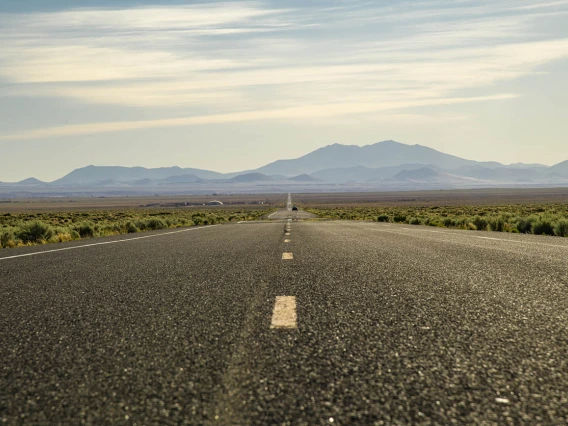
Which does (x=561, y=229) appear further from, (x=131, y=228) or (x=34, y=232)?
(x=131, y=228)

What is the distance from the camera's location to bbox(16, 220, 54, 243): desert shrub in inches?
784

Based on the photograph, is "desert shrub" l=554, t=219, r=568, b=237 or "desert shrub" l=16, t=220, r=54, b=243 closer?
"desert shrub" l=554, t=219, r=568, b=237

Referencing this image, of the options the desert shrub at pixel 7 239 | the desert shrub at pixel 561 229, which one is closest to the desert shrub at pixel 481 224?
the desert shrub at pixel 561 229

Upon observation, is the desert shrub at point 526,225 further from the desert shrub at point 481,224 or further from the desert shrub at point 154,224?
the desert shrub at point 154,224

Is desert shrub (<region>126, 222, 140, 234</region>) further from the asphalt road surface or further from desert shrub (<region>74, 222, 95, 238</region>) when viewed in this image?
the asphalt road surface

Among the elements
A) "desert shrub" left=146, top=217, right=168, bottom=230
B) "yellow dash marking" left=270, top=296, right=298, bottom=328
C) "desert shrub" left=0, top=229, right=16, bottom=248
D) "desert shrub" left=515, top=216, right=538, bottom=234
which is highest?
"yellow dash marking" left=270, top=296, right=298, bottom=328

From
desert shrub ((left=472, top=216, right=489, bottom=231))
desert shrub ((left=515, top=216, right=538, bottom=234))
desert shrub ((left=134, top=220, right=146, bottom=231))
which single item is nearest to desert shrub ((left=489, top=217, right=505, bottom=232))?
desert shrub ((left=472, top=216, right=489, bottom=231))

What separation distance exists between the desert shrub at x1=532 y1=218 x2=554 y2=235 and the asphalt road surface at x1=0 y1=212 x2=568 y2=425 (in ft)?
46.9

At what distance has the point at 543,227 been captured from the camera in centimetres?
2105

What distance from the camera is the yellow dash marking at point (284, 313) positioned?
14.8 ft

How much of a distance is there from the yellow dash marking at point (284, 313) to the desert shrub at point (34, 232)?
52.7ft

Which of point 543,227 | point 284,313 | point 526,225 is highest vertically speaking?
point 284,313

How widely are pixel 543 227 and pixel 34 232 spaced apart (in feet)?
56.3

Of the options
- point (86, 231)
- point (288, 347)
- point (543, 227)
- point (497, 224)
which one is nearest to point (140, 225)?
point (86, 231)
